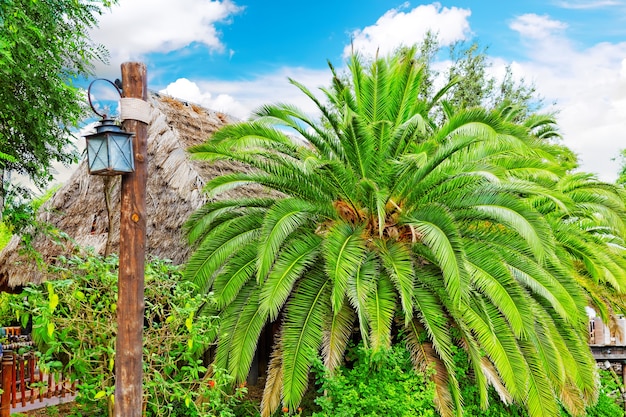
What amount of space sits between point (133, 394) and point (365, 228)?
3.92 metres

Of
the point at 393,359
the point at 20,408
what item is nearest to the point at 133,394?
the point at 393,359

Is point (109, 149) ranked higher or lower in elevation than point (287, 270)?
higher

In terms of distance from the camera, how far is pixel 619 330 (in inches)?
501

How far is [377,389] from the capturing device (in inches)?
295

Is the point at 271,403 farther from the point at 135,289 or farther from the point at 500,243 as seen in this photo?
the point at 500,243

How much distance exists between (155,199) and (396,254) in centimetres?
482

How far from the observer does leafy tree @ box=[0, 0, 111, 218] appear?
893 centimetres

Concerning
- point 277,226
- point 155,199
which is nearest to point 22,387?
point 155,199

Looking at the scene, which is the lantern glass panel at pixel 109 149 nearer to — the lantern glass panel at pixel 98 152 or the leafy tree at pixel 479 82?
the lantern glass panel at pixel 98 152

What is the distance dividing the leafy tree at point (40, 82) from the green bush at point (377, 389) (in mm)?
5935

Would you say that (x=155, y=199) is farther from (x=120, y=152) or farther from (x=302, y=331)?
(x=120, y=152)

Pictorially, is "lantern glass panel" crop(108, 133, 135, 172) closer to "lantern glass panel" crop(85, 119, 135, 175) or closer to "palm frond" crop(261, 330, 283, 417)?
"lantern glass panel" crop(85, 119, 135, 175)

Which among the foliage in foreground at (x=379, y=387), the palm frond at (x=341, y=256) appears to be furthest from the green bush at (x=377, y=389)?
the palm frond at (x=341, y=256)

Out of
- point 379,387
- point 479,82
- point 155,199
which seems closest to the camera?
point 379,387
